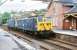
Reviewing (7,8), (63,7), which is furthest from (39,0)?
(63,7)

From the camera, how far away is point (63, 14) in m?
42.9

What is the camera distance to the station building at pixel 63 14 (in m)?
40.8

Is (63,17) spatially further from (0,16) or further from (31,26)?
(0,16)

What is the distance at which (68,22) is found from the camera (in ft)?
136

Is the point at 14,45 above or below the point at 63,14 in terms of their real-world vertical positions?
below

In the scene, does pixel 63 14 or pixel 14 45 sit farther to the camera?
pixel 63 14

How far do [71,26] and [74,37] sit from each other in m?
19.2

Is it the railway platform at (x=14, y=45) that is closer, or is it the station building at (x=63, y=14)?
the railway platform at (x=14, y=45)

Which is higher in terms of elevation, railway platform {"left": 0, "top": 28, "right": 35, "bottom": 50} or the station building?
A: the station building

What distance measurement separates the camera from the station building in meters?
40.8

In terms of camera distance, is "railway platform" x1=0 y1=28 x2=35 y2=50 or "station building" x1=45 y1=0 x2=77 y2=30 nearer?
"railway platform" x1=0 y1=28 x2=35 y2=50

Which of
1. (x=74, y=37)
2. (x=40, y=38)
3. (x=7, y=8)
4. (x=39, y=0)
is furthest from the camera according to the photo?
(x=7, y=8)

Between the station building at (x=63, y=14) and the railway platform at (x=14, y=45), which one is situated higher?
the station building at (x=63, y=14)

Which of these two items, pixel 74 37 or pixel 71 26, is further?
pixel 71 26
